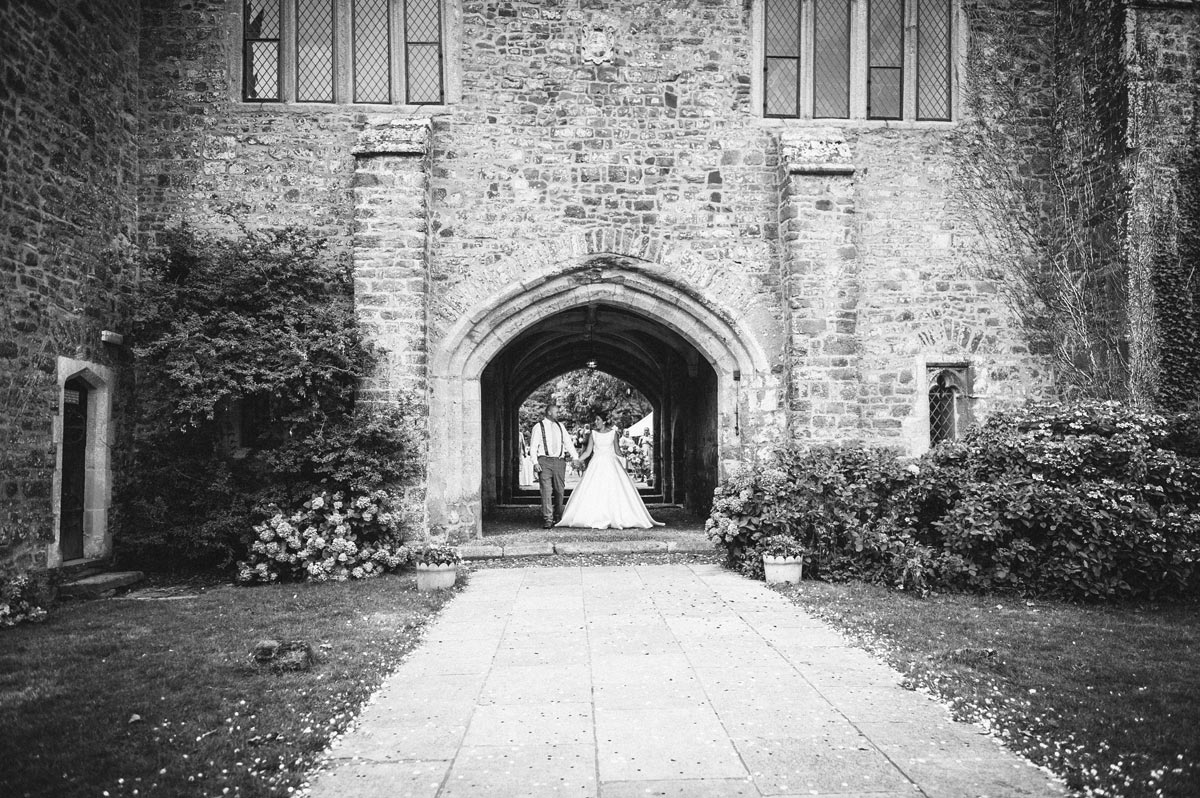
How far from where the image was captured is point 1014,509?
23.5 feet

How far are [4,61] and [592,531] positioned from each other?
846 centimetres

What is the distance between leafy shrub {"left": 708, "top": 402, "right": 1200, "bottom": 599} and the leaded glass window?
647cm

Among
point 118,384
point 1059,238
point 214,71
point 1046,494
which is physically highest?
point 214,71

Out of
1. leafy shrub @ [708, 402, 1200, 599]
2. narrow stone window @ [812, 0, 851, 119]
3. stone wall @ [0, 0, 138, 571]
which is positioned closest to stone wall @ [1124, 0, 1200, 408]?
leafy shrub @ [708, 402, 1200, 599]

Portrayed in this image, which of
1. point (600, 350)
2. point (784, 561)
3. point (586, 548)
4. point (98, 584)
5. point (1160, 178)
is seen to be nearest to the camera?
point (784, 561)

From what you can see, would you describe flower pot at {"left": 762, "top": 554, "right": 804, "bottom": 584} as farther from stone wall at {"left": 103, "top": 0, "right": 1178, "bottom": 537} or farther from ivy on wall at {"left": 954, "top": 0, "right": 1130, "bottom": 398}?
ivy on wall at {"left": 954, "top": 0, "right": 1130, "bottom": 398}

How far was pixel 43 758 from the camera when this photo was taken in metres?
3.61

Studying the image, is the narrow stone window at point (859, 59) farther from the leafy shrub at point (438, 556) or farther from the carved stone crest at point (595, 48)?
the leafy shrub at point (438, 556)

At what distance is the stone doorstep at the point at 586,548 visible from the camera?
962 cm

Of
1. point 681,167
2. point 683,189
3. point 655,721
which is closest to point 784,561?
point 655,721

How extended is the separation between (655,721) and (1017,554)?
15.0 feet

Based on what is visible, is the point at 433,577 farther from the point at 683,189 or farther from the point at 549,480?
the point at 683,189

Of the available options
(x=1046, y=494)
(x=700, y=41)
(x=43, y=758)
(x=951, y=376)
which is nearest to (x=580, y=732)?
(x=43, y=758)

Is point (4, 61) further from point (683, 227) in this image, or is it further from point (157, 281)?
point (683, 227)
